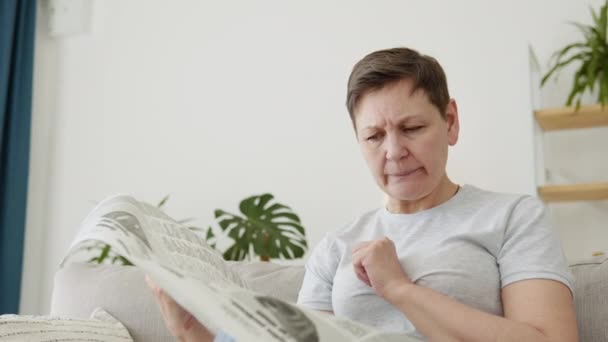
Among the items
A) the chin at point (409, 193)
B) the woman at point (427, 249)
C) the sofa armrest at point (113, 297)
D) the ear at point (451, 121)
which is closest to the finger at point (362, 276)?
the woman at point (427, 249)

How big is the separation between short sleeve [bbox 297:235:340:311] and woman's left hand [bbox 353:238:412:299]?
0.19m

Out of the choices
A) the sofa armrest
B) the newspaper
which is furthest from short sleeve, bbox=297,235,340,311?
the sofa armrest

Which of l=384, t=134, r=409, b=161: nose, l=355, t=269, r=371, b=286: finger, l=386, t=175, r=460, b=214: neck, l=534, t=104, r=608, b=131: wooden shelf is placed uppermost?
l=534, t=104, r=608, b=131: wooden shelf

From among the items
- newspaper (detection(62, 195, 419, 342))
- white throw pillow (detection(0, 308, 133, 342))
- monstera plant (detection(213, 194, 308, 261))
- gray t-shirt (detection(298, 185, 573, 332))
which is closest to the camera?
newspaper (detection(62, 195, 419, 342))

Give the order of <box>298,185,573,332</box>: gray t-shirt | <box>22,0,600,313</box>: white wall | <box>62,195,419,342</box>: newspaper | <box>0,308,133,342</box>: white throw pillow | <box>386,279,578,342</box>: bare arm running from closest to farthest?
<box>62,195,419,342</box>: newspaper, <box>386,279,578,342</box>: bare arm, <box>298,185,573,332</box>: gray t-shirt, <box>0,308,133,342</box>: white throw pillow, <box>22,0,600,313</box>: white wall

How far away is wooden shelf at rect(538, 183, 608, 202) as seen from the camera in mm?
2254

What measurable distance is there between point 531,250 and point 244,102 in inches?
88.5

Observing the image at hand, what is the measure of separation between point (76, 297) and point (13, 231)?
1.70m

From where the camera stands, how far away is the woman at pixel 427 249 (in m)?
0.94

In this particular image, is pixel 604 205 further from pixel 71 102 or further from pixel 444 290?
pixel 71 102

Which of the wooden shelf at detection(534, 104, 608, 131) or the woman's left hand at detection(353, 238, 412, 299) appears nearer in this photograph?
the woman's left hand at detection(353, 238, 412, 299)

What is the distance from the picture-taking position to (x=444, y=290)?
3.35 feet

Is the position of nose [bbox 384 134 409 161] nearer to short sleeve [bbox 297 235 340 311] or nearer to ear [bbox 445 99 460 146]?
ear [bbox 445 99 460 146]

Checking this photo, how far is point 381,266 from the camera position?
999 millimetres
